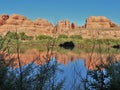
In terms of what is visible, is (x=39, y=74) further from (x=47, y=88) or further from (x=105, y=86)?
(x=105, y=86)

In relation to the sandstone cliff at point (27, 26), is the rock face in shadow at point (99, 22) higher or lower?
higher

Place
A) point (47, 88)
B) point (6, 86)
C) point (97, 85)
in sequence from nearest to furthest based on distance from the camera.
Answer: point (6, 86)
point (47, 88)
point (97, 85)

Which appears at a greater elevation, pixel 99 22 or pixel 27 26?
pixel 99 22

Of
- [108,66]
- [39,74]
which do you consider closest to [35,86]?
[39,74]

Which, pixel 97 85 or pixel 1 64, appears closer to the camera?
pixel 1 64

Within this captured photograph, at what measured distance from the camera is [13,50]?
5.54 m

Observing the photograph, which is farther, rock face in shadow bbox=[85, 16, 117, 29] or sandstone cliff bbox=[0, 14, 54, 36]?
rock face in shadow bbox=[85, 16, 117, 29]

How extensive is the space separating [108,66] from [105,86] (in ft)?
1.24

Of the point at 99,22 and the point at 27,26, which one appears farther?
the point at 99,22

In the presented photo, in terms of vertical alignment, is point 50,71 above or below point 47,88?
above

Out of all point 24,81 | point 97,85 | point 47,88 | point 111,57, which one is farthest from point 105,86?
point 24,81

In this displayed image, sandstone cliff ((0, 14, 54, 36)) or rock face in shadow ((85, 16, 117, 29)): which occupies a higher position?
rock face in shadow ((85, 16, 117, 29))

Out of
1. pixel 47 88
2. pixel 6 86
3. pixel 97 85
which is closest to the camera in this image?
pixel 6 86

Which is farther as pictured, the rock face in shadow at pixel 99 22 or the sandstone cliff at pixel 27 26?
the rock face in shadow at pixel 99 22
